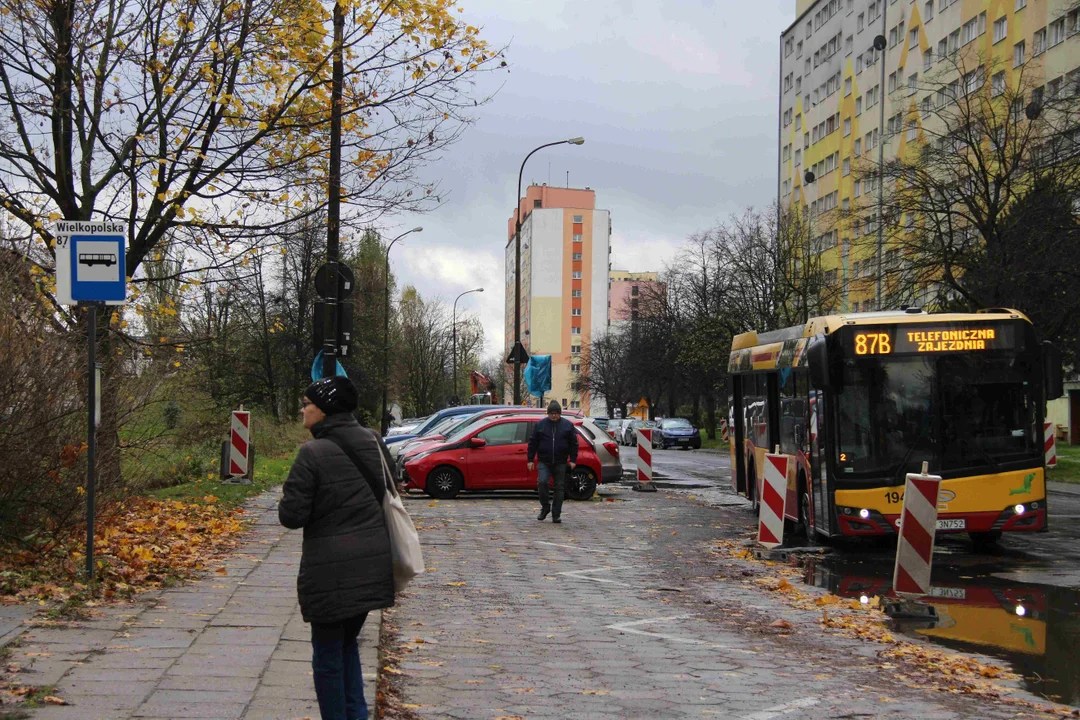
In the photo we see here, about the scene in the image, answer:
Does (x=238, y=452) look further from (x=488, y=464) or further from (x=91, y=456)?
(x=91, y=456)

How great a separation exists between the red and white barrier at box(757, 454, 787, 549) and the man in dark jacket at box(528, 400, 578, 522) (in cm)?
388

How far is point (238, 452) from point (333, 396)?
1750 centimetres

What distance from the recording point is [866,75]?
3078 inches

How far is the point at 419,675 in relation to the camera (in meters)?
7.68

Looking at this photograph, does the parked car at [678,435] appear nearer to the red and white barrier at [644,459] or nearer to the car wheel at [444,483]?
the red and white barrier at [644,459]

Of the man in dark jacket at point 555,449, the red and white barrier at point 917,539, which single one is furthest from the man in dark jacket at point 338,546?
the man in dark jacket at point 555,449

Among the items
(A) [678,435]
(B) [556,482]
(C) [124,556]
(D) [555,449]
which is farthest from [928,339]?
(A) [678,435]

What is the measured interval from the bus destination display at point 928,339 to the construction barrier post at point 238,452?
11787 millimetres

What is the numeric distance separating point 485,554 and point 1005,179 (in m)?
25.8

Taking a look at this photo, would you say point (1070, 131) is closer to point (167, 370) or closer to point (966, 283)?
point (966, 283)

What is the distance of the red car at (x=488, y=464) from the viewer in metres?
23.6

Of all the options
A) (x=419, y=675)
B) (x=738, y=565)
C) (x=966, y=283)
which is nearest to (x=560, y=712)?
(x=419, y=675)

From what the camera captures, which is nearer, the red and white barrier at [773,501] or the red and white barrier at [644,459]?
the red and white barrier at [773,501]

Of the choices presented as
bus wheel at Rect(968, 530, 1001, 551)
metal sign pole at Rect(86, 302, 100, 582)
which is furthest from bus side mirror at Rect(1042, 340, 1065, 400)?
metal sign pole at Rect(86, 302, 100, 582)
